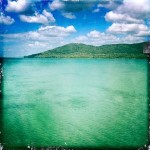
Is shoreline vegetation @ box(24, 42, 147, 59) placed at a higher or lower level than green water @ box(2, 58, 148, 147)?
higher

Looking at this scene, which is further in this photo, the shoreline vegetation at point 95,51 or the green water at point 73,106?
the shoreline vegetation at point 95,51

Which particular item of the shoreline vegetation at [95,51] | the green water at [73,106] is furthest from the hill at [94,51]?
the green water at [73,106]

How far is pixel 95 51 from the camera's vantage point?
6672 millimetres

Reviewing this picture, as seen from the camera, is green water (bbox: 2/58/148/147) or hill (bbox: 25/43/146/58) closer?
green water (bbox: 2/58/148/147)

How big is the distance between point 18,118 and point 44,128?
0.58 meters

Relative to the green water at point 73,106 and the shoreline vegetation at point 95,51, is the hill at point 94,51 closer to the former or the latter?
the shoreline vegetation at point 95,51

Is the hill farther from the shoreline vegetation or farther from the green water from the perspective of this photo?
the green water

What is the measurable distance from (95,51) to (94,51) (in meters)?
0.02

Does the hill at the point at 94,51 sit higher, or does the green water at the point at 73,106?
the hill at the point at 94,51

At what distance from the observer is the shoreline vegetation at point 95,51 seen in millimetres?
6621

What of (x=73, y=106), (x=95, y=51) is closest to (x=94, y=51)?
(x=95, y=51)

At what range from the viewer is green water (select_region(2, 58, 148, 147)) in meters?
6.34

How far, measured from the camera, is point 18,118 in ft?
21.1

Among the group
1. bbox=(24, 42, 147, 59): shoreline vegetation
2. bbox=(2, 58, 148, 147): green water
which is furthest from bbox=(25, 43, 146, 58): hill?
bbox=(2, 58, 148, 147): green water
